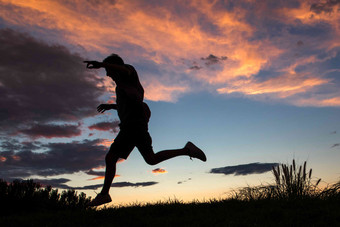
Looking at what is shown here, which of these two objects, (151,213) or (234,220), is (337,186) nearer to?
(234,220)

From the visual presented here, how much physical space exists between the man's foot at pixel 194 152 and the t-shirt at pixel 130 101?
1316 mm

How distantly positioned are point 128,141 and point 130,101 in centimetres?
74

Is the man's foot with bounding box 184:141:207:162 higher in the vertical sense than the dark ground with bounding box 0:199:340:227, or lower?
higher

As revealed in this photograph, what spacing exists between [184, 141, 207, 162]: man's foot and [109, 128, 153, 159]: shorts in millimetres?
1116

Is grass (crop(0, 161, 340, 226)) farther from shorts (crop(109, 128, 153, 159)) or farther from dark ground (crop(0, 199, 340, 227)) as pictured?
shorts (crop(109, 128, 153, 159))

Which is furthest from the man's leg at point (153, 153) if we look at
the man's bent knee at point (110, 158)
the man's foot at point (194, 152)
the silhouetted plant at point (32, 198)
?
the silhouetted plant at point (32, 198)

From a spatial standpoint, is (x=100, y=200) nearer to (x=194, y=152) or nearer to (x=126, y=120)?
(x=126, y=120)

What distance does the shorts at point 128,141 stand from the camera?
18.9ft

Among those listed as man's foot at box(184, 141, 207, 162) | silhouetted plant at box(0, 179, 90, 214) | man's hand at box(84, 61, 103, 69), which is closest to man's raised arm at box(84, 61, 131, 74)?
man's hand at box(84, 61, 103, 69)

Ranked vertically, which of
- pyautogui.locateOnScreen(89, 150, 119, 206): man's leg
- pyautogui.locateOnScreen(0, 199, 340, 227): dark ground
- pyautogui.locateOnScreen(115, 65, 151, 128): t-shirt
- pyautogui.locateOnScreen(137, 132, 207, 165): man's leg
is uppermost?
pyautogui.locateOnScreen(115, 65, 151, 128): t-shirt

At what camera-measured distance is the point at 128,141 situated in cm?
578

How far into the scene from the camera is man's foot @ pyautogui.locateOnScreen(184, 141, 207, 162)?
665 centimetres

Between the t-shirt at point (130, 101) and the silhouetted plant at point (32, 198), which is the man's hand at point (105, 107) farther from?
the silhouetted plant at point (32, 198)

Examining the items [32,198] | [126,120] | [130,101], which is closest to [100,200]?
[126,120]
